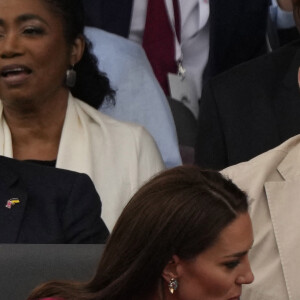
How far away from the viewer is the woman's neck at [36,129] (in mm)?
4938

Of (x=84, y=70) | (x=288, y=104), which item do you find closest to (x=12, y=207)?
(x=288, y=104)

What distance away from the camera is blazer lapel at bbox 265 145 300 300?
13.1ft

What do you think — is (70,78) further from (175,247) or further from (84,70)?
(175,247)

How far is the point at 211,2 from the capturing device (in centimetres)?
552

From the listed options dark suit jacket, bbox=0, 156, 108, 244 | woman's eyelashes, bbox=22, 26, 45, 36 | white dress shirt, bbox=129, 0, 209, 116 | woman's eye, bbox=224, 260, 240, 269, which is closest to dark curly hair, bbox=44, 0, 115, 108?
woman's eyelashes, bbox=22, 26, 45, 36

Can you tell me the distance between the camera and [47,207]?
166 inches

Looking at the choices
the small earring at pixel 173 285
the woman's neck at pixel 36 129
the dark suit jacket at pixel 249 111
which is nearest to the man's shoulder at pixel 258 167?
the dark suit jacket at pixel 249 111

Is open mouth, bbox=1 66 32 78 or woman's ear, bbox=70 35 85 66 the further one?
woman's ear, bbox=70 35 85 66

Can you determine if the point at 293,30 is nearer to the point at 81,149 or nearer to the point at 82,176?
the point at 81,149

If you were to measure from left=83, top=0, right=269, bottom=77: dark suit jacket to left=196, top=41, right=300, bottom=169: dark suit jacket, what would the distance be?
1.84 feet

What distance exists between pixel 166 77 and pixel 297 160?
1.54 metres

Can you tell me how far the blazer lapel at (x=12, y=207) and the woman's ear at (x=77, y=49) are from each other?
1041mm

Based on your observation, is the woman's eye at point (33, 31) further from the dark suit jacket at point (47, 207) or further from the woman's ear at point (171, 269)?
the woman's ear at point (171, 269)

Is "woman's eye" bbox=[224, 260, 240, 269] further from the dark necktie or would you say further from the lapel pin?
the dark necktie
